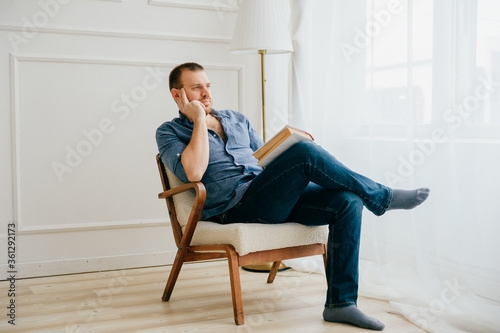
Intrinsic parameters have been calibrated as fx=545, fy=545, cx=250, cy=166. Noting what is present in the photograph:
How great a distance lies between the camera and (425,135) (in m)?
2.26

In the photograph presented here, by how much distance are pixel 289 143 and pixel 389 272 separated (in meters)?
0.80

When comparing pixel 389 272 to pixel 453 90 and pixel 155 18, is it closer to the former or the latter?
pixel 453 90

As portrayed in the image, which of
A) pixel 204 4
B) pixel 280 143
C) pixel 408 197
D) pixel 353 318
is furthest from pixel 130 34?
pixel 353 318

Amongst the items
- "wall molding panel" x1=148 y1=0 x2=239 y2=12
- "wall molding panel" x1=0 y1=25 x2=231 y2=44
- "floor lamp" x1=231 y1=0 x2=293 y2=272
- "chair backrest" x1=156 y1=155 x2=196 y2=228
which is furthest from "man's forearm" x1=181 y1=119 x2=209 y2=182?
"wall molding panel" x1=148 y1=0 x2=239 y2=12

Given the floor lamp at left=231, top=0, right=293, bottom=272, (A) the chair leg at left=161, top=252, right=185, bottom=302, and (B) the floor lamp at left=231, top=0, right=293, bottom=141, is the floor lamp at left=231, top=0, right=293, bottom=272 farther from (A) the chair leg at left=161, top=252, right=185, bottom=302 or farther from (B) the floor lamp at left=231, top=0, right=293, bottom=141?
(A) the chair leg at left=161, top=252, right=185, bottom=302

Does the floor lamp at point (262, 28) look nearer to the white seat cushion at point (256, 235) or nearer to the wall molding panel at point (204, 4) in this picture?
the wall molding panel at point (204, 4)

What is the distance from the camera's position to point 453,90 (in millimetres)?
2092

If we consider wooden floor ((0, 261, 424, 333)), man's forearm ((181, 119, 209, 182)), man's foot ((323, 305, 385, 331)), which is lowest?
wooden floor ((0, 261, 424, 333))

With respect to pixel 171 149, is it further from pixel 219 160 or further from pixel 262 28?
pixel 262 28

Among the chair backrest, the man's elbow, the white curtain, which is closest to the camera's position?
the white curtain

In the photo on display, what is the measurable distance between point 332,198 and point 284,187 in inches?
7.5

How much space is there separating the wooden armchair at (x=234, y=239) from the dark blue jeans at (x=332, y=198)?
105 mm

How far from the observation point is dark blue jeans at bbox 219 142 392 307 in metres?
2.04

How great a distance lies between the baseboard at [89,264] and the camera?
293 centimetres
